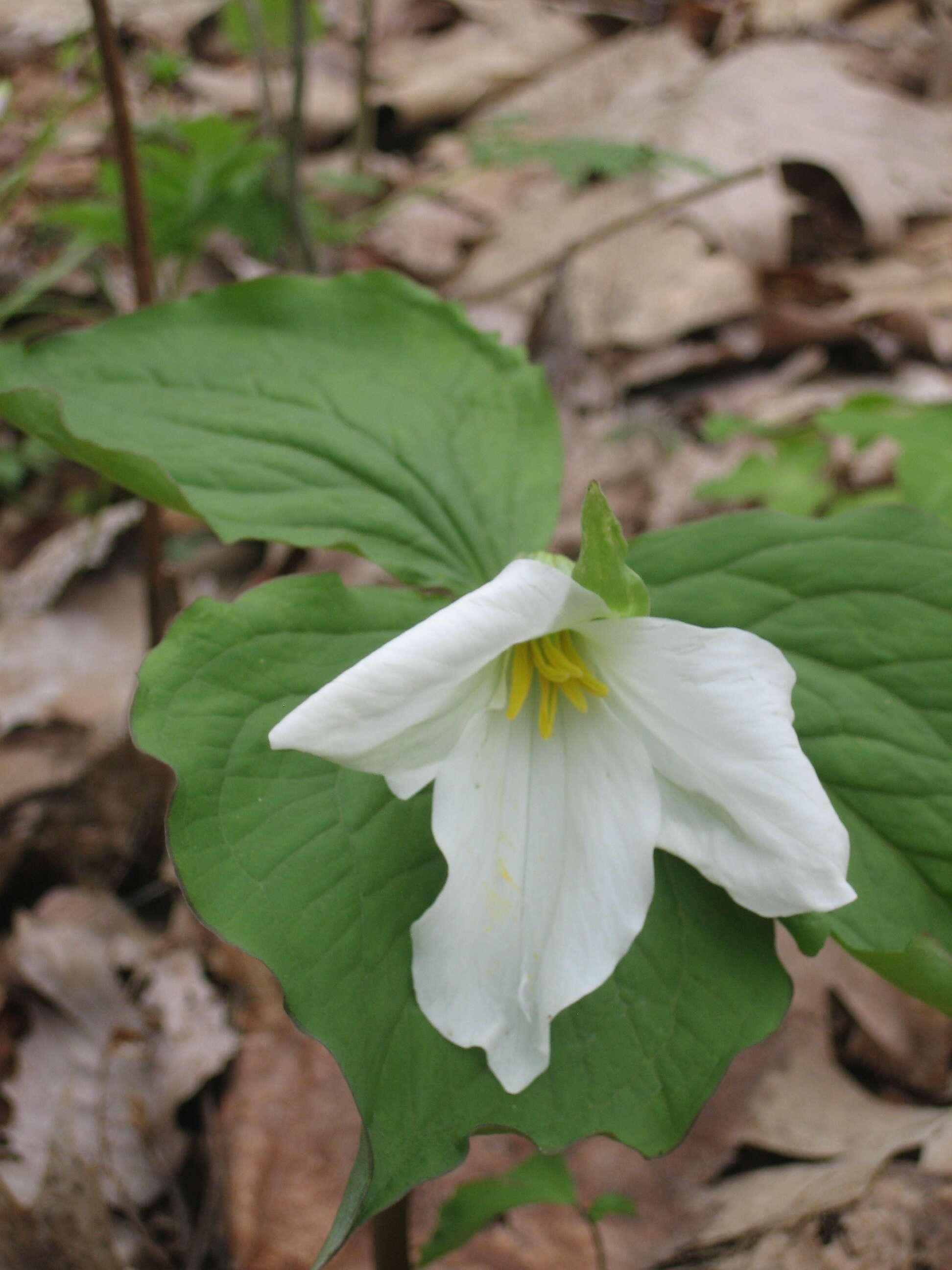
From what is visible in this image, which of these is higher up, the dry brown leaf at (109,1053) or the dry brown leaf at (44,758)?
the dry brown leaf at (44,758)

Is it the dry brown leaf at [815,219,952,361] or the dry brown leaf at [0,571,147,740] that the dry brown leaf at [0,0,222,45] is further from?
the dry brown leaf at [815,219,952,361]

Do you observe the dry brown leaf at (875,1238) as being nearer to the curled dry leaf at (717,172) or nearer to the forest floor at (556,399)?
the forest floor at (556,399)

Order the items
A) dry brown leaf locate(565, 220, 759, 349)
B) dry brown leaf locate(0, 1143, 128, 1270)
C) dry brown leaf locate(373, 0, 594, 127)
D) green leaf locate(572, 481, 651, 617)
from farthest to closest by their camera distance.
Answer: dry brown leaf locate(373, 0, 594, 127) < dry brown leaf locate(565, 220, 759, 349) < dry brown leaf locate(0, 1143, 128, 1270) < green leaf locate(572, 481, 651, 617)

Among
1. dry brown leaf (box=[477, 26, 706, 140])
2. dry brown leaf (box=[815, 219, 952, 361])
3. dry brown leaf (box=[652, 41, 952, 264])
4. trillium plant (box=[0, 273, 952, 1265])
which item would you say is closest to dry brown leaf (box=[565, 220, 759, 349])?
dry brown leaf (box=[652, 41, 952, 264])

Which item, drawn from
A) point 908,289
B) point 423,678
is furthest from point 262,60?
point 423,678

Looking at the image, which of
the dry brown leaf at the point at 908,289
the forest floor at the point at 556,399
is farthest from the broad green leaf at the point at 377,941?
the dry brown leaf at the point at 908,289

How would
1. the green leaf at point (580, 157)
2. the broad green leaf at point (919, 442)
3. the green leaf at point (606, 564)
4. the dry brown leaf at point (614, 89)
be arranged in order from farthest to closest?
the dry brown leaf at point (614, 89) < the green leaf at point (580, 157) < the broad green leaf at point (919, 442) < the green leaf at point (606, 564)
